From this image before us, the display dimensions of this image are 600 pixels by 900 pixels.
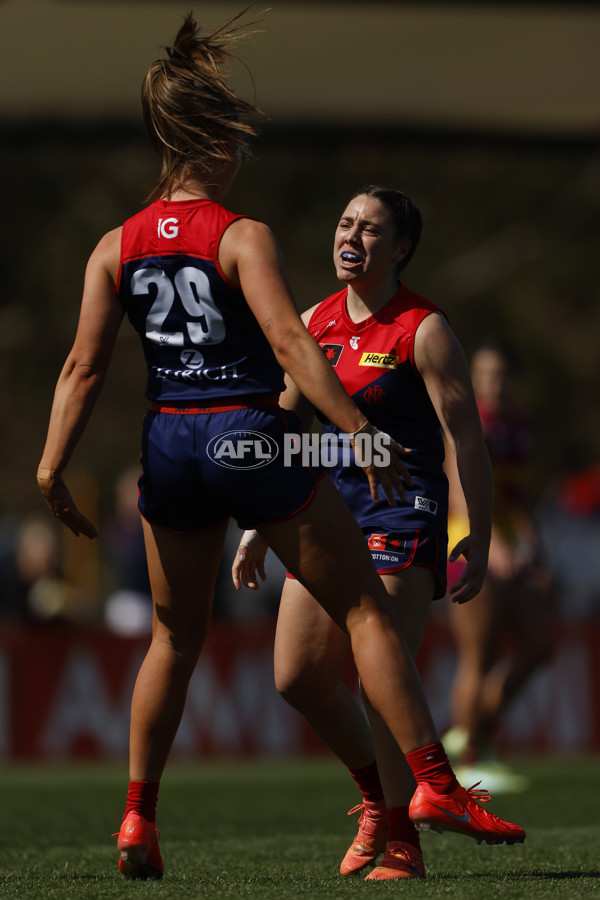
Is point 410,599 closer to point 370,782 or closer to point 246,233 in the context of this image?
point 370,782

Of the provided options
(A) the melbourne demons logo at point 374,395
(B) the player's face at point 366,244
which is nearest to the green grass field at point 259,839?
(A) the melbourne demons logo at point 374,395

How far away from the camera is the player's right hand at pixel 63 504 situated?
4.14 metres

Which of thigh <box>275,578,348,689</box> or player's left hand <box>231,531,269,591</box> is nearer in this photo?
thigh <box>275,578,348,689</box>

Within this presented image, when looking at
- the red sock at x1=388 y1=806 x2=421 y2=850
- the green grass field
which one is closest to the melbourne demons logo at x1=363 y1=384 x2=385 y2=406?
the red sock at x1=388 y1=806 x2=421 y2=850

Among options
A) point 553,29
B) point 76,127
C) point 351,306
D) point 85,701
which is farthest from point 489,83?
point 351,306

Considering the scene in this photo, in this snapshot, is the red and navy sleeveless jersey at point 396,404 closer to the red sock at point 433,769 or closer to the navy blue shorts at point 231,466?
the navy blue shorts at point 231,466

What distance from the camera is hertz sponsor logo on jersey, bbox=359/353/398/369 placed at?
449 cm

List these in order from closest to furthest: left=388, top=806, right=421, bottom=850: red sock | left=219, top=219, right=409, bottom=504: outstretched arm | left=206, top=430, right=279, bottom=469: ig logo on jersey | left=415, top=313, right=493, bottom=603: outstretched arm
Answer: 1. left=219, top=219, right=409, bottom=504: outstretched arm
2. left=206, top=430, right=279, bottom=469: ig logo on jersey
3. left=388, top=806, right=421, bottom=850: red sock
4. left=415, top=313, right=493, bottom=603: outstretched arm

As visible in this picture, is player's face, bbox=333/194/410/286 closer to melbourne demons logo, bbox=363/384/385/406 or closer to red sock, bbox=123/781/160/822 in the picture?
melbourne demons logo, bbox=363/384/385/406

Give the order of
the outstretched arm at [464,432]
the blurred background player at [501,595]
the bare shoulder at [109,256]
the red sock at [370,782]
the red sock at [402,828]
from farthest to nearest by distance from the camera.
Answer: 1. the blurred background player at [501,595]
2. the red sock at [370,782]
3. the outstretched arm at [464,432]
4. the red sock at [402,828]
5. the bare shoulder at [109,256]

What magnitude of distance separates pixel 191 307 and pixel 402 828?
1.60 m

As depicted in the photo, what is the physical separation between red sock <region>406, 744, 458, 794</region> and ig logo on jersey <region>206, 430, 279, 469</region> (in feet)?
2.94

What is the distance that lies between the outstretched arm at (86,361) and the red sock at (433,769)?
125 cm

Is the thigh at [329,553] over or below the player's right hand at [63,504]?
below
